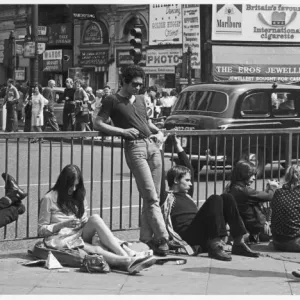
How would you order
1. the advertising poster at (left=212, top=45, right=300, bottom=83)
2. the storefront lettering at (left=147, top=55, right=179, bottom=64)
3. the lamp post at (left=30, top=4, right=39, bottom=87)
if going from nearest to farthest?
the advertising poster at (left=212, top=45, right=300, bottom=83), the lamp post at (left=30, top=4, right=39, bottom=87), the storefront lettering at (left=147, top=55, right=179, bottom=64)

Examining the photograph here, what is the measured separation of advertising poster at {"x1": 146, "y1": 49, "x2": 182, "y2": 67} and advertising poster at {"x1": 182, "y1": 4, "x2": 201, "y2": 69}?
12.4 ft

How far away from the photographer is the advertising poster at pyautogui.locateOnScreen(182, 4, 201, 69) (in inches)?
1312

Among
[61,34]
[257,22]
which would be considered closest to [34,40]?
[257,22]

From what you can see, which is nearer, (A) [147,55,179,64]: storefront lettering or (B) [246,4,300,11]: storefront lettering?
(B) [246,4,300,11]: storefront lettering

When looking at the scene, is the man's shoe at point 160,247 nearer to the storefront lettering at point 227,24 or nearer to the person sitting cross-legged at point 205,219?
the person sitting cross-legged at point 205,219

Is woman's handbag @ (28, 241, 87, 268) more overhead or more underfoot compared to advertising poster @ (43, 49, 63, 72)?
more underfoot

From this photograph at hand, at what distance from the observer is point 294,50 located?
29.9 meters

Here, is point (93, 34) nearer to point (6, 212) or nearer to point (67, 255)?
point (67, 255)

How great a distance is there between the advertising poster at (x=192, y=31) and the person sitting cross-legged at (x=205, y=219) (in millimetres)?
25059

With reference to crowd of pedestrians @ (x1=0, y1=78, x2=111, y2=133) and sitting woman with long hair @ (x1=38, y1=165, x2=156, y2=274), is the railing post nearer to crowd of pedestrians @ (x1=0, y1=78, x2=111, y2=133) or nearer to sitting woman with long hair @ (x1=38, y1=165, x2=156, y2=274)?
sitting woman with long hair @ (x1=38, y1=165, x2=156, y2=274)

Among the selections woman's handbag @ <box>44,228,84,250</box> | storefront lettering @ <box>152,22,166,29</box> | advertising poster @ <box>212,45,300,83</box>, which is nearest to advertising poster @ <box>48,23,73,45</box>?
storefront lettering @ <box>152,22,166,29</box>

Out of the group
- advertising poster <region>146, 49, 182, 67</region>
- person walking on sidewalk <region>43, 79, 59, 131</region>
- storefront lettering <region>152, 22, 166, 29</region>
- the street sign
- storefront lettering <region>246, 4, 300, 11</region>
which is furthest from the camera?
storefront lettering <region>152, 22, 166, 29</region>

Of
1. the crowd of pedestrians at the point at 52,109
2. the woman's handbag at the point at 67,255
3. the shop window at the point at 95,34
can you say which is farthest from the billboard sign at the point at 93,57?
the woman's handbag at the point at 67,255
